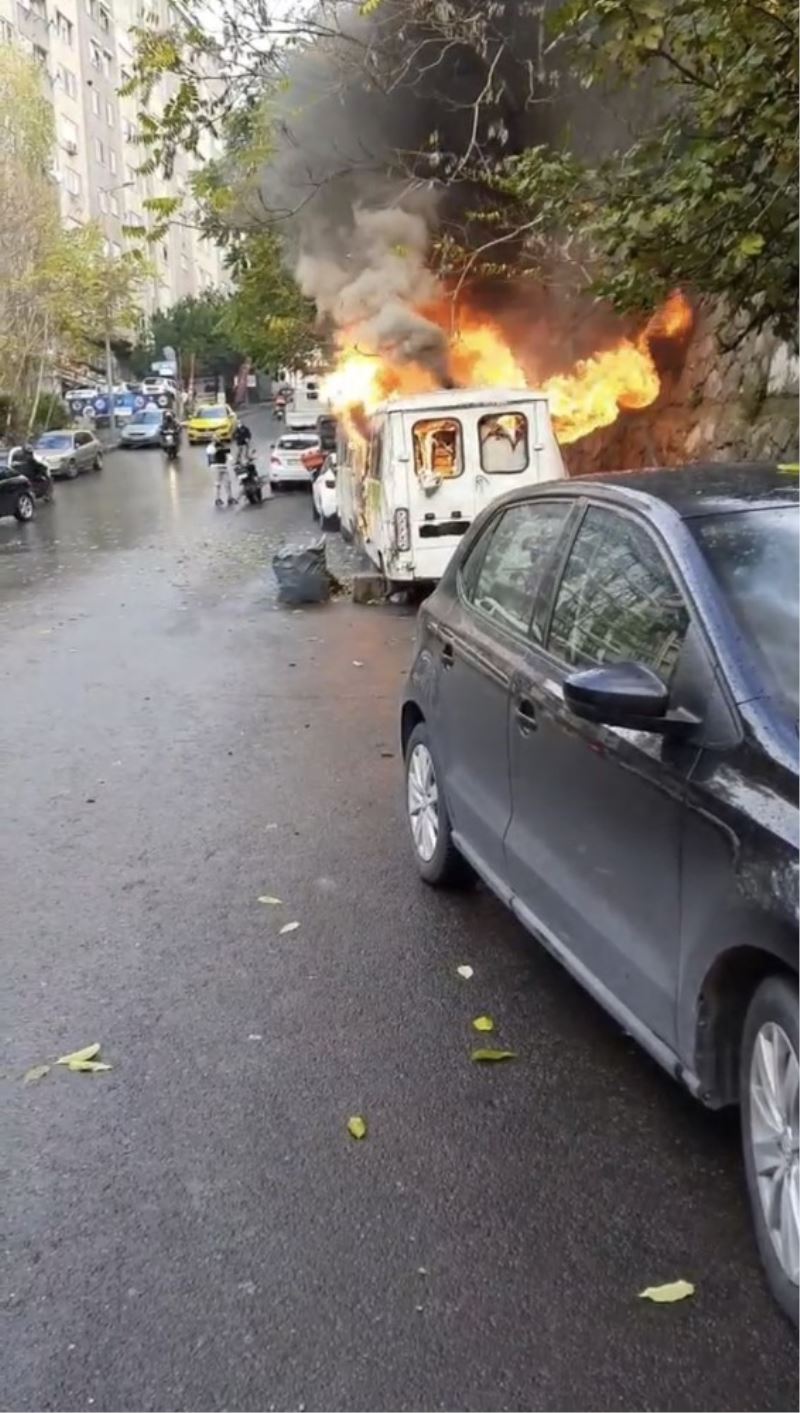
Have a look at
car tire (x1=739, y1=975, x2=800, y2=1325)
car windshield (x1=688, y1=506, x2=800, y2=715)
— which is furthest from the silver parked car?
car tire (x1=739, y1=975, x2=800, y2=1325)

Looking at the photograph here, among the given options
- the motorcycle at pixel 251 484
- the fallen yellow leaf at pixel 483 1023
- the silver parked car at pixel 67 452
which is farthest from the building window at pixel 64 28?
the fallen yellow leaf at pixel 483 1023

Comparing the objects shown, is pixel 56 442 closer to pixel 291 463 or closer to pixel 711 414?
pixel 291 463

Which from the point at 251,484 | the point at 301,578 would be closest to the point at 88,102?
the point at 251,484

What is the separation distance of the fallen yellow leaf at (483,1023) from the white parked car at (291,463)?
30017mm

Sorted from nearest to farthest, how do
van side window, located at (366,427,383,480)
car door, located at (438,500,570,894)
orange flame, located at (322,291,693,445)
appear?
car door, located at (438,500,570,894) → van side window, located at (366,427,383,480) → orange flame, located at (322,291,693,445)

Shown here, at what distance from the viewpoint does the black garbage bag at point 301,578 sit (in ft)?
44.4

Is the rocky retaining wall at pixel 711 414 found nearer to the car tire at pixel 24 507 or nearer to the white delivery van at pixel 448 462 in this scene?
the white delivery van at pixel 448 462

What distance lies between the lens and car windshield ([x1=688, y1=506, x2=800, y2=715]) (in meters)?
2.82

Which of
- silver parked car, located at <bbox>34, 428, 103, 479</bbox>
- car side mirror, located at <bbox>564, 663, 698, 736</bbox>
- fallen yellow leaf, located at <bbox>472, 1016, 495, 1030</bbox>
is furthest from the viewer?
silver parked car, located at <bbox>34, 428, 103, 479</bbox>

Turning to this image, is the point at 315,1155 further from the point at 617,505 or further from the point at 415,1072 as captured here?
the point at 617,505

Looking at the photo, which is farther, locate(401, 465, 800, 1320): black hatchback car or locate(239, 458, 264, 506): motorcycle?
locate(239, 458, 264, 506): motorcycle

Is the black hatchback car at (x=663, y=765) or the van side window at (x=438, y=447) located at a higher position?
the van side window at (x=438, y=447)

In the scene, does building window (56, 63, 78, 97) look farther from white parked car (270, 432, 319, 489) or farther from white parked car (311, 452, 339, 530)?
white parked car (311, 452, 339, 530)

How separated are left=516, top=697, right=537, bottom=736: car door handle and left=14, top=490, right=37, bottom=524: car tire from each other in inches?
959
